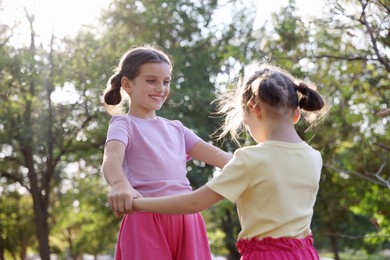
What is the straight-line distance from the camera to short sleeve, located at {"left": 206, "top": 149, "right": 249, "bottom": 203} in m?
2.44

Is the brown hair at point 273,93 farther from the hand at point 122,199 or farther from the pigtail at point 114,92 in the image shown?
the pigtail at point 114,92

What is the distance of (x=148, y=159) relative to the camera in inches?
122

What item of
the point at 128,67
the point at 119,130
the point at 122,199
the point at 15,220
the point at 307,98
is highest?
the point at 128,67

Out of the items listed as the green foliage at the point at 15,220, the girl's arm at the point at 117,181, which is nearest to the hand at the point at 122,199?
the girl's arm at the point at 117,181

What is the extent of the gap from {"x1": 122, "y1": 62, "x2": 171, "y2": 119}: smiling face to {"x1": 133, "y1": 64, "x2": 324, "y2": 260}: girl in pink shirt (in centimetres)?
69

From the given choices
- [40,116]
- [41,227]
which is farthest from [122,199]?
[41,227]

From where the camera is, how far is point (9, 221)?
2339 cm

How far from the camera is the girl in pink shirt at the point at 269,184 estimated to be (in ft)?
8.05

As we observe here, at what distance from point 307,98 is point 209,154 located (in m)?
0.85

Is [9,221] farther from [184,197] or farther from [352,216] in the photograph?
[184,197]

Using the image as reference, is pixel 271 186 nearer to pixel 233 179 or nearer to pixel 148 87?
pixel 233 179

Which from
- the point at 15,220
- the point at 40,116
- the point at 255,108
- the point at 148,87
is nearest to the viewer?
the point at 255,108

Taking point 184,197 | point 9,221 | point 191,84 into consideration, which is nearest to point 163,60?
point 184,197

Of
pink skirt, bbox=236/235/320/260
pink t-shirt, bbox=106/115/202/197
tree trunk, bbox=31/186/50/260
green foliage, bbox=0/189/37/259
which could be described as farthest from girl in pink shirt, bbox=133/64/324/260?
green foliage, bbox=0/189/37/259
